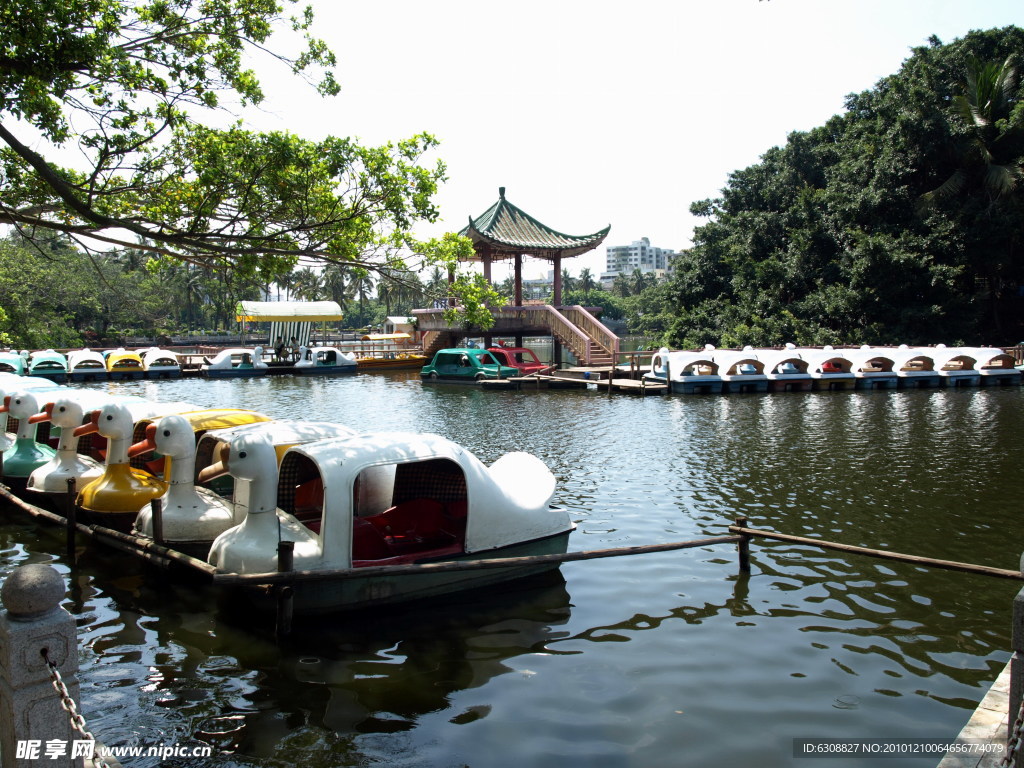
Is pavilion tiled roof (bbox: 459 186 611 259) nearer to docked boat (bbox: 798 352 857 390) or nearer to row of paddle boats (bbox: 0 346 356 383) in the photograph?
row of paddle boats (bbox: 0 346 356 383)

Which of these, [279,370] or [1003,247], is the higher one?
[1003,247]

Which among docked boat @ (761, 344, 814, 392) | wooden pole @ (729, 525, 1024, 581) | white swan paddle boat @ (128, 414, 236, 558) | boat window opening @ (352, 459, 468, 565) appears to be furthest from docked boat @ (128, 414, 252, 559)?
docked boat @ (761, 344, 814, 392)

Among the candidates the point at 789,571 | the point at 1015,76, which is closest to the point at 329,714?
the point at 789,571

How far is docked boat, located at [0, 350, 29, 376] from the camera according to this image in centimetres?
3325

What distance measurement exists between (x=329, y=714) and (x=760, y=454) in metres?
12.3

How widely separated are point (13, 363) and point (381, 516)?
33.4m

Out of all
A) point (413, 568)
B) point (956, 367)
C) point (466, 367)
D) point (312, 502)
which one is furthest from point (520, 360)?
point (413, 568)

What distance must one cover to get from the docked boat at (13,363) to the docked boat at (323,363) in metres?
13.1

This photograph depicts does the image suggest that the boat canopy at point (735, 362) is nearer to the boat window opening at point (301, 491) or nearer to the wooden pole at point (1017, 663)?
the boat window opening at point (301, 491)

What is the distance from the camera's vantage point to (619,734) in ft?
18.4

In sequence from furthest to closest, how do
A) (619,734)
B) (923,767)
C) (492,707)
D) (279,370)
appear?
(279,370) < (492,707) < (619,734) < (923,767)

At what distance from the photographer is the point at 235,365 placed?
41594 millimetres

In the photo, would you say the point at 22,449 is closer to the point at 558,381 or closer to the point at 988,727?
the point at 988,727

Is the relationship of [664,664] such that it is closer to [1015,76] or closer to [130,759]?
[130,759]
